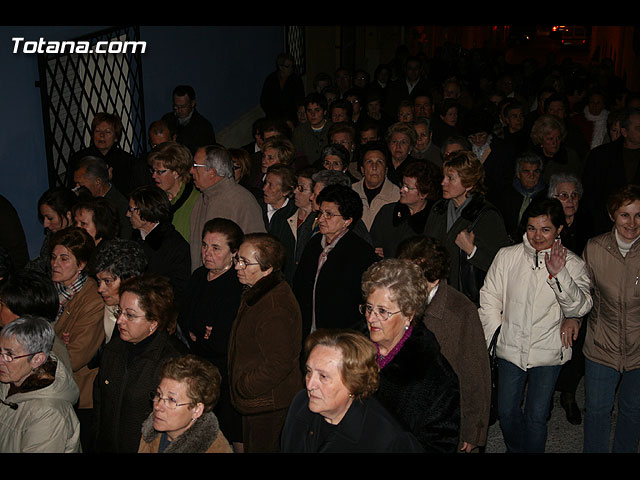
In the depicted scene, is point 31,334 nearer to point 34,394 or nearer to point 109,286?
point 34,394

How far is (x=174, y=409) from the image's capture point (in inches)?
137

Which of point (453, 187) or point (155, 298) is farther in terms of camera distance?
point (453, 187)

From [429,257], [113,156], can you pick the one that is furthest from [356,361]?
[113,156]

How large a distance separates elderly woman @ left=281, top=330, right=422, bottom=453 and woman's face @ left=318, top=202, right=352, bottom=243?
1.88 metres

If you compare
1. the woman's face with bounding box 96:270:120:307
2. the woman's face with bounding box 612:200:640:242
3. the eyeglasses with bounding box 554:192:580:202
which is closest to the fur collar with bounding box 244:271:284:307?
the woman's face with bounding box 96:270:120:307

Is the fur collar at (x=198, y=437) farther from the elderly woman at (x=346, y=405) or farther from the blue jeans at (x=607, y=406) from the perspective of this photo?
the blue jeans at (x=607, y=406)

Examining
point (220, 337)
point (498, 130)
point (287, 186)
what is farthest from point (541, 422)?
point (498, 130)

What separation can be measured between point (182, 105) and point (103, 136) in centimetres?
184

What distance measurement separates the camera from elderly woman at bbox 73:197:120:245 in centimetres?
554

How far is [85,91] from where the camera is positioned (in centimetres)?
827

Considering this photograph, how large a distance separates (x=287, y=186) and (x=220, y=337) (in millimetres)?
2014

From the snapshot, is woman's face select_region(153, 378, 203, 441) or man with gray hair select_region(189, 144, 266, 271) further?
man with gray hair select_region(189, 144, 266, 271)

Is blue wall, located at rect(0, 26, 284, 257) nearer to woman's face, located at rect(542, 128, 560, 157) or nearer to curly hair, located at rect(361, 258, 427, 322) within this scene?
curly hair, located at rect(361, 258, 427, 322)

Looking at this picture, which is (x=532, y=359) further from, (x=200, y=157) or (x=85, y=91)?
(x=85, y=91)
